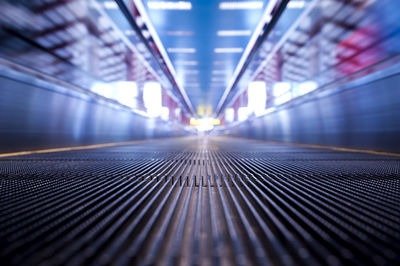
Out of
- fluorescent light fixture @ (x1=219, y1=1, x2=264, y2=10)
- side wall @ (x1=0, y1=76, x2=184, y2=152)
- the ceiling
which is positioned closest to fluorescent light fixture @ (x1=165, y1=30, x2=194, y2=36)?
the ceiling

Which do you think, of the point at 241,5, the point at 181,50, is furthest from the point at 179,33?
the point at 241,5

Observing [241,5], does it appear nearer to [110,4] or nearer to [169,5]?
[169,5]

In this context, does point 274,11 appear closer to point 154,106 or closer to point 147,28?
point 147,28

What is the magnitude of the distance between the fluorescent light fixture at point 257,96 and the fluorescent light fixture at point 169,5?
612 cm

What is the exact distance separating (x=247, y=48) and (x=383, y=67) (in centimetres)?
444

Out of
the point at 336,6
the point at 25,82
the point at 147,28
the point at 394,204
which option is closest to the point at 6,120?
the point at 25,82

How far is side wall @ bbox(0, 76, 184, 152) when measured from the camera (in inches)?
123

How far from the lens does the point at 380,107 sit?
3191 millimetres

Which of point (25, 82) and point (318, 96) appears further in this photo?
point (318, 96)

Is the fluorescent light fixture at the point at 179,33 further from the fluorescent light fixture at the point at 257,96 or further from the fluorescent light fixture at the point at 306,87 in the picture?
the fluorescent light fixture at the point at 257,96

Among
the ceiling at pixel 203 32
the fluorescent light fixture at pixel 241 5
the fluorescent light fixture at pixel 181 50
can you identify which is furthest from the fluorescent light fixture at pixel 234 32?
the fluorescent light fixture at pixel 181 50

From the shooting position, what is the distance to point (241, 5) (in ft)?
15.1

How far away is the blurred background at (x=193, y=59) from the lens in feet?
10.4

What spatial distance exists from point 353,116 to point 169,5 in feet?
16.3
